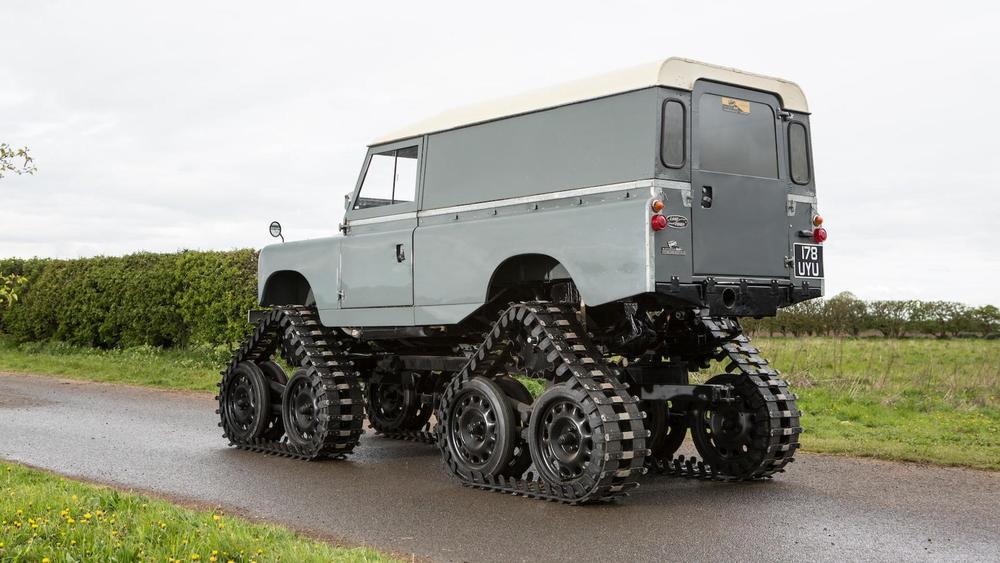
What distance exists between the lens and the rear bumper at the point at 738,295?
7.93 metres

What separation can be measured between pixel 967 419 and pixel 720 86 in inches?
232

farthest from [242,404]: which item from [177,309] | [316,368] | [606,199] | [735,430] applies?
[177,309]

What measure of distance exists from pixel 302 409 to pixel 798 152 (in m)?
5.35

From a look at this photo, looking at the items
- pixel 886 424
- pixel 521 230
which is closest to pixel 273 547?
pixel 521 230

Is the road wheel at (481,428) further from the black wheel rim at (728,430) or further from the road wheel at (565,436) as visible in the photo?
the black wheel rim at (728,430)

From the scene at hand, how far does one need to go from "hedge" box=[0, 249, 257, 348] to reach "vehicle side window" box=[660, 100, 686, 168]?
498 inches

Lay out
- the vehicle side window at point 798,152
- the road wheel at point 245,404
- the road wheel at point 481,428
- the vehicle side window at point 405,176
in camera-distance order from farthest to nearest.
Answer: the road wheel at point 245,404
the vehicle side window at point 405,176
the vehicle side window at point 798,152
the road wheel at point 481,428

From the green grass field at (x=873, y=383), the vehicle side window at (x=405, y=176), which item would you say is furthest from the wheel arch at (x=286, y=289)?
the green grass field at (x=873, y=383)

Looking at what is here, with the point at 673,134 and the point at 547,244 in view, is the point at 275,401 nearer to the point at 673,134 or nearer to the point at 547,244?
the point at 547,244

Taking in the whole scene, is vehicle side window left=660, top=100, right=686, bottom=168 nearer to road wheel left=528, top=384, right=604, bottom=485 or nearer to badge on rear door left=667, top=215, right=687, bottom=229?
badge on rear door left=667, top=215, right=687, bottom=229

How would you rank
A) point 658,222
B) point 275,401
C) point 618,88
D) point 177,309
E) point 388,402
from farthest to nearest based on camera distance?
1. point 177,309
2. point 388,402
3. point 275,401
4. point 618,88
5. point 658,222

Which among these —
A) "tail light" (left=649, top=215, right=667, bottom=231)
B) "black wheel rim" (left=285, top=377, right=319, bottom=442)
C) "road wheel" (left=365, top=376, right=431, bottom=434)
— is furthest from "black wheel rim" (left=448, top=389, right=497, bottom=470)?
"road wheel" (left=365, top=376, right=431, bottom=434)

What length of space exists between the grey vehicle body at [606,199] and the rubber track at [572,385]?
39cm

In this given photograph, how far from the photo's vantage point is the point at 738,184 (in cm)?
848
